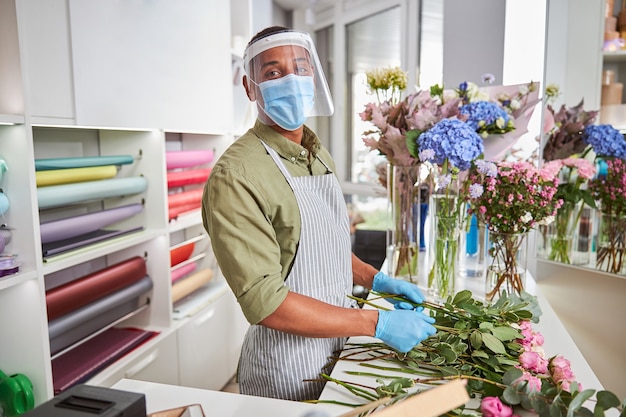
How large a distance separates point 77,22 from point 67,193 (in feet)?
2.03

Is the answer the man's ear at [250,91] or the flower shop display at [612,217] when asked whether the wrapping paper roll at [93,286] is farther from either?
the flower shop display at [612,217]

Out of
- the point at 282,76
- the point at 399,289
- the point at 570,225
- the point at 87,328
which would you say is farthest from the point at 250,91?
the point at 570,225

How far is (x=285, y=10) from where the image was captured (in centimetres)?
423

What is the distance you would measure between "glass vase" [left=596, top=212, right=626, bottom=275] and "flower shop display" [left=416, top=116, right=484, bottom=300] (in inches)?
27.1

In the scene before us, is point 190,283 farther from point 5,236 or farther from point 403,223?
point 403,223

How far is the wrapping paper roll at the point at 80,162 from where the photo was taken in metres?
1.75

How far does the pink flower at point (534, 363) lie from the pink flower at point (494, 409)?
151 mm

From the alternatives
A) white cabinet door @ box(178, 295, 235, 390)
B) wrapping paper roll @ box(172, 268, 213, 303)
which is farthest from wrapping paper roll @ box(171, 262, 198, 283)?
white cabinet door @ box(178, 295, 235, 390)

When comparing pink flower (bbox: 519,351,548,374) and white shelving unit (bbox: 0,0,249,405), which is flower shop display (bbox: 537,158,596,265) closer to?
pink flower (bbox: 519,351,548,374)

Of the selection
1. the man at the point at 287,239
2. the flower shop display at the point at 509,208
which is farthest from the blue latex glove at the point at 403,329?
the flower shop display at the point at 509,208

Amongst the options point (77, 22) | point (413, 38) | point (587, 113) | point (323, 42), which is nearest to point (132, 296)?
point (77, 22)

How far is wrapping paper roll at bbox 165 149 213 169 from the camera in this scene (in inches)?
96.2

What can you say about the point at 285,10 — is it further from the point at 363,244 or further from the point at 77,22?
the point at 77,22

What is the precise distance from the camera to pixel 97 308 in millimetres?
1954
